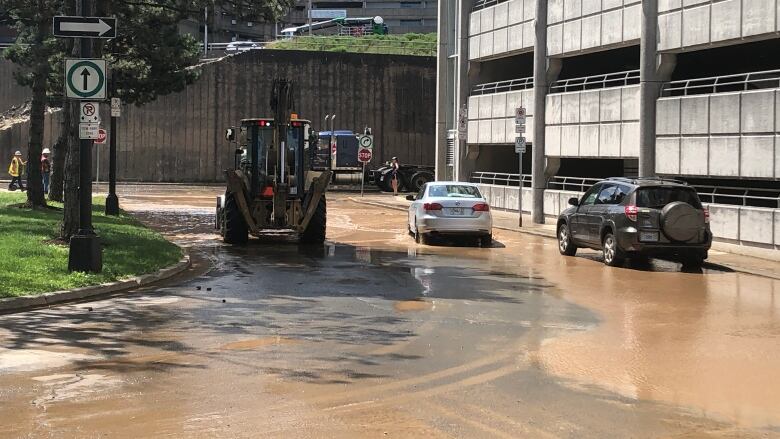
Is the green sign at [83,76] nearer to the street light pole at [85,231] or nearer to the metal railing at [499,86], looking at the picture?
the street light pole at [85,231]

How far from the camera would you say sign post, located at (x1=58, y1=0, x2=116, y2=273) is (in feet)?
47.2

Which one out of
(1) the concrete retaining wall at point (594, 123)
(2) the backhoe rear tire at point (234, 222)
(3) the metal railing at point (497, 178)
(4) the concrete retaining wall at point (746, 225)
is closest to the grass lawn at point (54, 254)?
(2) the backhoe rear tire at point (234, 222)

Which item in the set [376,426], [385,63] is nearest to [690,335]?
[376,426]

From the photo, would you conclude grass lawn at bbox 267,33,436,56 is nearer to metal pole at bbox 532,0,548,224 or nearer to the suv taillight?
metal pole at bbox 532,0,548,224

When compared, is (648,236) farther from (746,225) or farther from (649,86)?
(649,86)

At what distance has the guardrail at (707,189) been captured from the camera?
22.4 metres

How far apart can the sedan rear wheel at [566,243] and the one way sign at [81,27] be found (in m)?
10.4

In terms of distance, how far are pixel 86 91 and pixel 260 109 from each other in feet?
145

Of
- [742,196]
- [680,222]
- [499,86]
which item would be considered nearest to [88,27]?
[680,222]

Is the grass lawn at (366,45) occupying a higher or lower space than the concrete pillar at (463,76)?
higher

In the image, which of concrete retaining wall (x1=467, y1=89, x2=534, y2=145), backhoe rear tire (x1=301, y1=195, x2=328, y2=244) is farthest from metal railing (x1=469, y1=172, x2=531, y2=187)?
backhoe rear tire (x1=301, y1=195, x2=328, y2=244)

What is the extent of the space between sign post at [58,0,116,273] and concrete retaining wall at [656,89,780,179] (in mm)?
13649

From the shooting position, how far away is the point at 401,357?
9.29 m

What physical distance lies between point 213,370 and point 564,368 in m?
3.15
